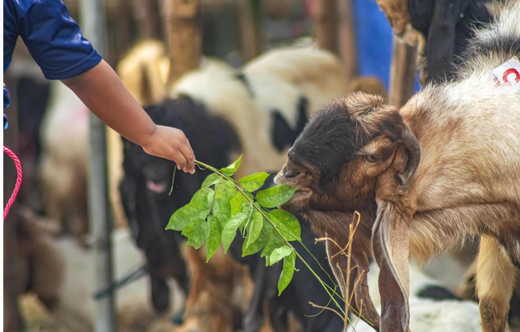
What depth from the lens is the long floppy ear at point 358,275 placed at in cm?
173

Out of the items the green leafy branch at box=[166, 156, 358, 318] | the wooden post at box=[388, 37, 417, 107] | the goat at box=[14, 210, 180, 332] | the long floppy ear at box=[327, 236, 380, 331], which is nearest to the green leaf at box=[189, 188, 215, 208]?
the green leafy branch at box=[166, 156, 358, 318]

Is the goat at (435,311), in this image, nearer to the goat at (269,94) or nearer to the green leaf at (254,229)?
the green leaf at (254,229)

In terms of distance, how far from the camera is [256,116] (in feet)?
12.2

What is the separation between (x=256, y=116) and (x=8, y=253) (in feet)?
4.53

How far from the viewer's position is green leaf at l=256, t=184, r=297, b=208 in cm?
162

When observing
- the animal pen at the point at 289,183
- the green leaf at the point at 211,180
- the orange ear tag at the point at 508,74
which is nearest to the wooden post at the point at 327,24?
the animal pen at the point at 289,183

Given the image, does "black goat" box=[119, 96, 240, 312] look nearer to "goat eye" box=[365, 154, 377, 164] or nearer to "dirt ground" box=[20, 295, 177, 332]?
"dirt ground" box=[20, 295, 177, 332]

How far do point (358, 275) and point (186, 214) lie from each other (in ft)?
1.39

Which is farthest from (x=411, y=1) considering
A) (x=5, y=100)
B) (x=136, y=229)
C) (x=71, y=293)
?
(x=71, y=293)

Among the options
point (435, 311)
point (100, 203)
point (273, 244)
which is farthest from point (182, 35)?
point (273, 244)

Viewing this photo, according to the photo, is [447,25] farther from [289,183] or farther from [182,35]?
[182,35]

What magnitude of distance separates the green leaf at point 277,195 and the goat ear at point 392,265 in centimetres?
20

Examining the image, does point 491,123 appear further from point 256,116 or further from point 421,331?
Answer: point 256,116

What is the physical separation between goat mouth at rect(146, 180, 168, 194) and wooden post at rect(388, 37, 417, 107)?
3.24ft
